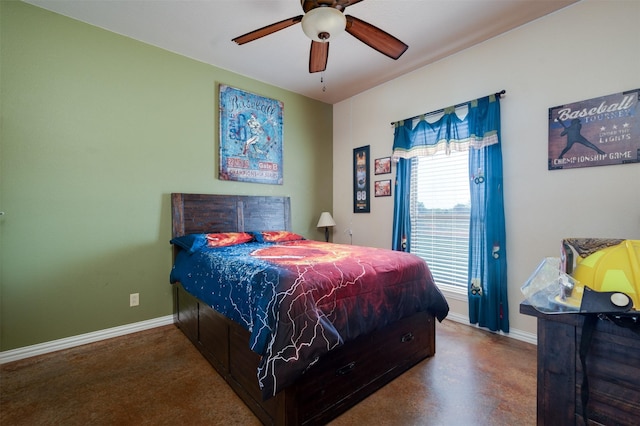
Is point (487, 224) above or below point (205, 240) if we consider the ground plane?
above

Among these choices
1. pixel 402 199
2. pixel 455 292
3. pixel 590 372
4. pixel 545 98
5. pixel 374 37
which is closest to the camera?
pixel 590 372

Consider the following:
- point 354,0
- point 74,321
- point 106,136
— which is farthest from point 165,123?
point 354,0

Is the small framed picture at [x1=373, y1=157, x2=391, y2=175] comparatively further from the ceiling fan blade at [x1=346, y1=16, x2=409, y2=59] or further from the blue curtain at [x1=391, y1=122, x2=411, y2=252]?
the ceiling fan blade at [x1=346, y1=16, x2=409, y2=59]

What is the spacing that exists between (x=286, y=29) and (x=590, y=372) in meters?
3.04

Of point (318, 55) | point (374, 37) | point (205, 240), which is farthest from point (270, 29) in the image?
point (205, 240)

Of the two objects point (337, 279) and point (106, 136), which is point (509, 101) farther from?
point (106, 136)

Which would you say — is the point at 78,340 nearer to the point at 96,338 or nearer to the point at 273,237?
the point at 96,338

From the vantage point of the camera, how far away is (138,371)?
6.95 ft

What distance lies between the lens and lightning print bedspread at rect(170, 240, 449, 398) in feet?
4.52

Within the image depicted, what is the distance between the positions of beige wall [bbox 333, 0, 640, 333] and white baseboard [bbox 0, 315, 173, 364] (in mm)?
3232

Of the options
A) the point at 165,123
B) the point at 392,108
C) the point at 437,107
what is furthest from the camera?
the point at 392,108

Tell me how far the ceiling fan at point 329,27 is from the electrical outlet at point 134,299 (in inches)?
100

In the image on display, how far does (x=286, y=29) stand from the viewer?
267 centimetres

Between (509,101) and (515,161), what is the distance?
580 millimetres
